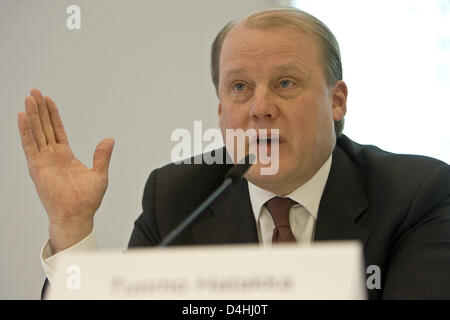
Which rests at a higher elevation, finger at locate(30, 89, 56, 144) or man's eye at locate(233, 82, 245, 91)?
man's eye at locate(233, 82, 245, 91)

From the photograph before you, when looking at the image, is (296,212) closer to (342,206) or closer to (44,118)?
(342,206)

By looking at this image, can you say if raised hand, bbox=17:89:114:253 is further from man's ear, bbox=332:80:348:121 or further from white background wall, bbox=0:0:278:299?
white background wall, bbox=0:0:278:299

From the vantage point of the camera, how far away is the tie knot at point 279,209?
1260mm

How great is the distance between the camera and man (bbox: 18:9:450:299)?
1.19 meters

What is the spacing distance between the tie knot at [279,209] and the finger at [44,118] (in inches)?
20.9

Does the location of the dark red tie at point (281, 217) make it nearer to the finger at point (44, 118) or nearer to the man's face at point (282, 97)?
the man's face at point (282, 97)

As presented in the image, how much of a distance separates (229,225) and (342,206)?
269 millimetres

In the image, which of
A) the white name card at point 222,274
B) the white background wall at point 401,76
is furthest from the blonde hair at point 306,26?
the white background wall at point 401,76

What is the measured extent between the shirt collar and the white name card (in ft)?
2.44

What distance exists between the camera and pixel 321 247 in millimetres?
547

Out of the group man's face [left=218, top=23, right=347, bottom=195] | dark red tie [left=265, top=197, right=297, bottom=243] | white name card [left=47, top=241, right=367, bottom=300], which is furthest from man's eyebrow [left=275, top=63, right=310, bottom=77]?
white name card [left=47, top=241, right=367, bottom=300]

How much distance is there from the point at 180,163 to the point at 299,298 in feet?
3.54

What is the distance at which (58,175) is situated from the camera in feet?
3.96

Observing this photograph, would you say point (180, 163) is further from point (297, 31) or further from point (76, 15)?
point (76, 15)
